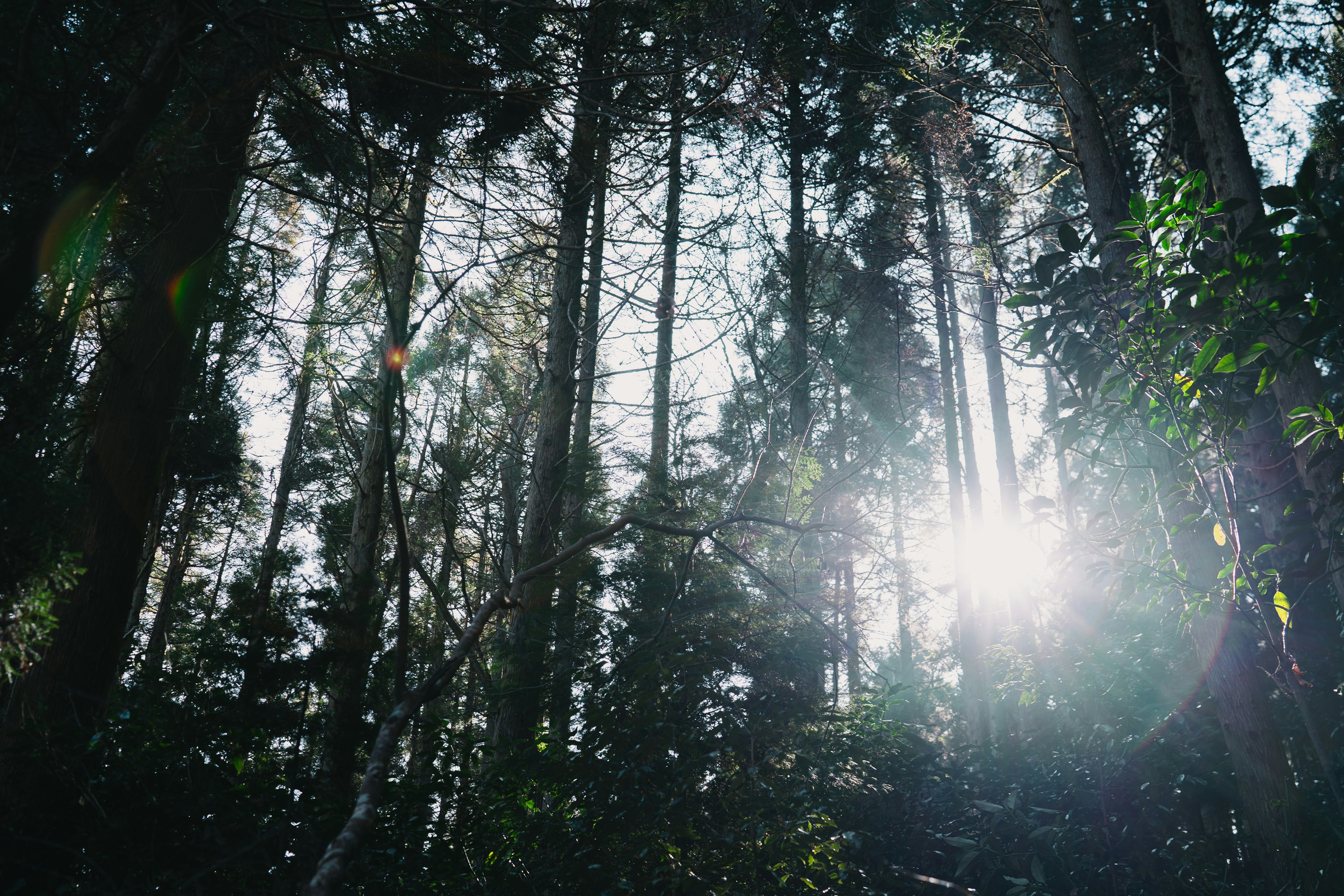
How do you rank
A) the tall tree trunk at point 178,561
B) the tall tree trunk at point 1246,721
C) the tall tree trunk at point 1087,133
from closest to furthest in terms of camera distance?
1. the tall tree trunk at point 1246,721
2. the tall tree trunk at point 1087,133
3. the tall tree trunk at point 178,561

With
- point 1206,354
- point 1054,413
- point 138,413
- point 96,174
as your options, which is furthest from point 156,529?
point 1054,413

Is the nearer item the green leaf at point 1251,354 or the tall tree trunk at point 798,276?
the green leaf at point 1251,354

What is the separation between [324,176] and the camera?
3.98m

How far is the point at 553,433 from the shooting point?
6.36m

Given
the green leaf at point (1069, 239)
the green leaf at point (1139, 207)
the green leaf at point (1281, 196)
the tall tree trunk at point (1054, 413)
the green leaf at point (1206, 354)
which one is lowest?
the green leaf at point (1206, 354)

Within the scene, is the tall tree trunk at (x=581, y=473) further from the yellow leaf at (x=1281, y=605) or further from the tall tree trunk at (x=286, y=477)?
the yellow leaf at (x=1281, y=605)

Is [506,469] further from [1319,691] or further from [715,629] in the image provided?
[1319,691]

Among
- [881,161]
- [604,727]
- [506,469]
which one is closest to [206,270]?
[506,469]

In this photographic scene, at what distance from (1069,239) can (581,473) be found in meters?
4.16

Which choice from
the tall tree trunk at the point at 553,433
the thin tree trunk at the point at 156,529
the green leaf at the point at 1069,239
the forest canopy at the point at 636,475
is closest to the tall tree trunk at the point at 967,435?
the forest canopy at the point at 636,475

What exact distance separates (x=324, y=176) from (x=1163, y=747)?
7017mm

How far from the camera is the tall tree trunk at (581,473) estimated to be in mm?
4531

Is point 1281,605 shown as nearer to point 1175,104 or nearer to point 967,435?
point 1175,104

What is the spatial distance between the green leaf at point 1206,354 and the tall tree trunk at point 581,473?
3103 millimetres
